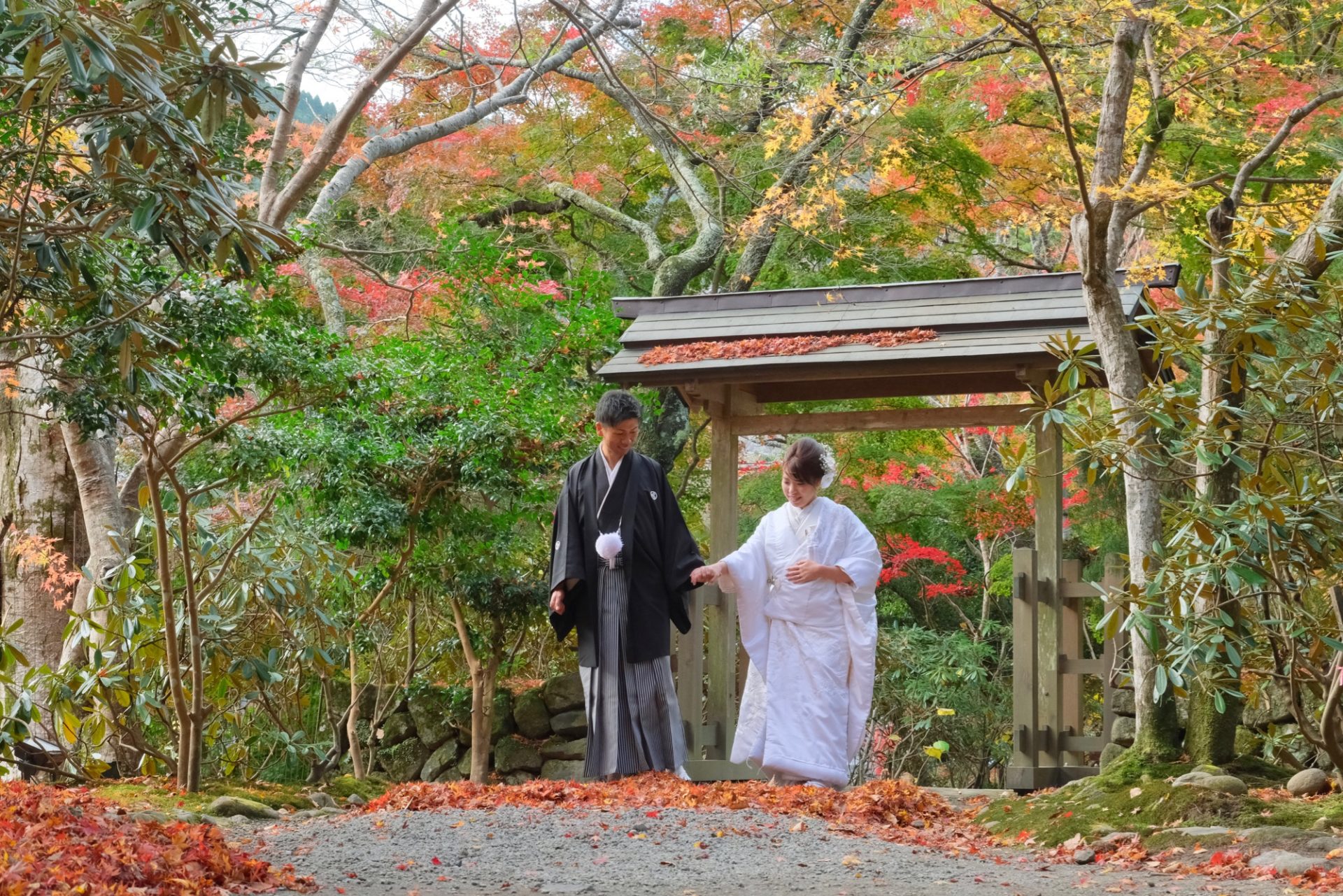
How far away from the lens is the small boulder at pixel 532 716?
344 inches

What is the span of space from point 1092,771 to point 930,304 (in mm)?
2472

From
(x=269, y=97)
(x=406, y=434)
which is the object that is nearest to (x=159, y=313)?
(x=269, y=97)

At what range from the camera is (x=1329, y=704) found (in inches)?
162

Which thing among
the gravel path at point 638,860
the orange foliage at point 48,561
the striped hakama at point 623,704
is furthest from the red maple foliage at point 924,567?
the orange foliage at point 48,561

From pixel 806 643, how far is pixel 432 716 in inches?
155

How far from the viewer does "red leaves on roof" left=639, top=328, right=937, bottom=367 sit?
6312 millimetres

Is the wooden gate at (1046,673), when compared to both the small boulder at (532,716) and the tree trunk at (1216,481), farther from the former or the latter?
the small boulder at (532,716)

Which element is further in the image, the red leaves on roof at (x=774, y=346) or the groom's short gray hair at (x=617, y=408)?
the red leaves on roof at (x=774, y=346)

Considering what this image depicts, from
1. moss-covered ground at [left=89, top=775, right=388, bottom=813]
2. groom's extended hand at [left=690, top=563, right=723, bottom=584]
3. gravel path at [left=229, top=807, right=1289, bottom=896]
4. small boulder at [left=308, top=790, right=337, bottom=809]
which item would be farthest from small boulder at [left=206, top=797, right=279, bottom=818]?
groom's extended hand at [left=690, top=563, right=723, bottom=584]

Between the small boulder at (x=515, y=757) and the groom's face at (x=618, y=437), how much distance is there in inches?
138

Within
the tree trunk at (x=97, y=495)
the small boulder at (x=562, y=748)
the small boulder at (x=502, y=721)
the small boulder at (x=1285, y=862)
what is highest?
the tree trunk at (x=97, y=495)

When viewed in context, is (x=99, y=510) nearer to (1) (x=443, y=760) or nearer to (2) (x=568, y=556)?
(2) (x=568, y=556)

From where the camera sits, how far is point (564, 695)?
8.75m

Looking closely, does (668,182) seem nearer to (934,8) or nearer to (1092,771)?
(934,8)
